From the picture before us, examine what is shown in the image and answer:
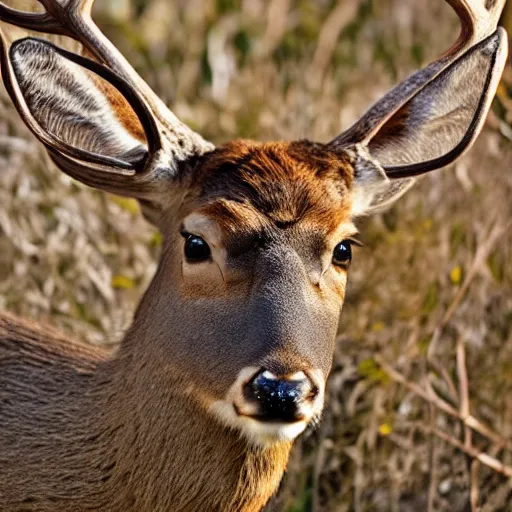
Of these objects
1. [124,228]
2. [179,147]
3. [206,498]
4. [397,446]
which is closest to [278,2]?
[124,228]

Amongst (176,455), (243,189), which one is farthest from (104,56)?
(176,455)

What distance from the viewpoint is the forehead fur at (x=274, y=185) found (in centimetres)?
437

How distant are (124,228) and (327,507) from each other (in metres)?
1.81

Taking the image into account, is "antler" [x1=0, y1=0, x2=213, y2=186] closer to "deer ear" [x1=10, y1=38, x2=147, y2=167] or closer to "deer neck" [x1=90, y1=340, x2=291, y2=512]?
"deer ear" [x1=10, y1=38, x2=147, y2=167]

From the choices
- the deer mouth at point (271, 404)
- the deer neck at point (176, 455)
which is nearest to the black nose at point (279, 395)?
the deer mouth at point (271, 404)

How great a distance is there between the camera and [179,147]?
4.66 metres

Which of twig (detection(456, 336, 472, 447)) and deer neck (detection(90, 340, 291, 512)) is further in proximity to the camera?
twig (detection(456, 336, 472, 447))

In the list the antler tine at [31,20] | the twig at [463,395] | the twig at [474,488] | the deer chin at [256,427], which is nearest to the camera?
the deer chin at [256,427]

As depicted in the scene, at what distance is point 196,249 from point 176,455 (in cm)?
62

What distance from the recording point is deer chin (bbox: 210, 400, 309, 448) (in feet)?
13.3

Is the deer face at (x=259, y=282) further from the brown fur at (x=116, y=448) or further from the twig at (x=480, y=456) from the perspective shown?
the twig at (x=480, y=456)

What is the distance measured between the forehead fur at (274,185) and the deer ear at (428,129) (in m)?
0.12

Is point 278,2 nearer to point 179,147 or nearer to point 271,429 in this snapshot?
point 179,147

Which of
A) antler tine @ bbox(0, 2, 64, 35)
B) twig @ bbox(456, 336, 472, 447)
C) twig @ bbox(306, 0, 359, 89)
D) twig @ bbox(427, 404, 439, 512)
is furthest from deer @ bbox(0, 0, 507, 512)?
twig @ bbox(306, 0, 359, 89)
